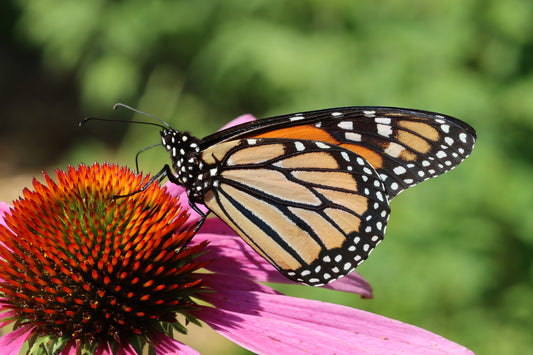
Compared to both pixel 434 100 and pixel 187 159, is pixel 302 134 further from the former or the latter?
pixel 434 100

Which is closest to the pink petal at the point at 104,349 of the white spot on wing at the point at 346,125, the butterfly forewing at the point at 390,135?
the butterfly forewing at the point at 390,135

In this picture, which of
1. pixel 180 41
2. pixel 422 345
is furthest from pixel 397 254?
pixel 180 41

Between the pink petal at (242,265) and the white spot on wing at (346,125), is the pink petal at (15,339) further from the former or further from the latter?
the white spot on wing at (346,125)

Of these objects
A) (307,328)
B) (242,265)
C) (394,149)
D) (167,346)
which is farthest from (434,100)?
(167,346)

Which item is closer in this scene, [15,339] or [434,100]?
[15,339]

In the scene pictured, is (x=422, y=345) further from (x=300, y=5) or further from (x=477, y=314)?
(x=300, y=5)

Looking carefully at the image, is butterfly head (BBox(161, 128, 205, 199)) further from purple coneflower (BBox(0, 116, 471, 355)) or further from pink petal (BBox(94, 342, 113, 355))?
pink petal (BBox(94, 342, 113, 355))
